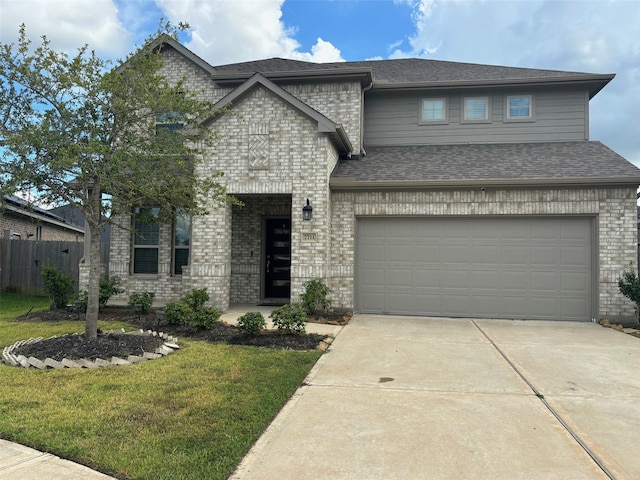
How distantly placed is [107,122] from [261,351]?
3988 millimetres

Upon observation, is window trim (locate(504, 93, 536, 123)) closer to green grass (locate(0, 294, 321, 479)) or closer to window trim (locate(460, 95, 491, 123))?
window trim (locate(460, 95, 491, 123))

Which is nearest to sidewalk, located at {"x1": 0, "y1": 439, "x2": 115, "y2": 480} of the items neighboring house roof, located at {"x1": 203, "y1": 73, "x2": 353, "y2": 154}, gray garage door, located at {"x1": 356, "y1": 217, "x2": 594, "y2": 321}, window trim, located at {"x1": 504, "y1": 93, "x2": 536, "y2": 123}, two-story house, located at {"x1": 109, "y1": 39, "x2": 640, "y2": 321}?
two-story house, located at {"x1": 109, "y1": 39, "x2": 640, "y2": 321}

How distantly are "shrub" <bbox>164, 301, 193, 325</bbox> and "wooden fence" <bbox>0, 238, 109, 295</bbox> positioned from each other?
7575 millimetres

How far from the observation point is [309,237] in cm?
1023

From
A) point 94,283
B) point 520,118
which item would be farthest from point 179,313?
point 520,118

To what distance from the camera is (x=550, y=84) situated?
12.7 meters

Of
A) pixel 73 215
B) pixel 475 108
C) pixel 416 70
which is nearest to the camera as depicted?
pixel 73 215

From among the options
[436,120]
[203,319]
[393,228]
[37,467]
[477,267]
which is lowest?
[37,467]

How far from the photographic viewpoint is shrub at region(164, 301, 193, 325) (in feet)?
27.4

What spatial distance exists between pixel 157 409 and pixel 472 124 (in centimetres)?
1180

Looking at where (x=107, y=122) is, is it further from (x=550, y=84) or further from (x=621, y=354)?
(x=550, y=84)

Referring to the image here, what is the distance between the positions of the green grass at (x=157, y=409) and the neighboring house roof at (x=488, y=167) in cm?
561

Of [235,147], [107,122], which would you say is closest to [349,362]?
[107,122]

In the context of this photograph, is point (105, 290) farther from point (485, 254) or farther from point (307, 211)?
point (485, 254)
